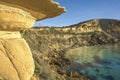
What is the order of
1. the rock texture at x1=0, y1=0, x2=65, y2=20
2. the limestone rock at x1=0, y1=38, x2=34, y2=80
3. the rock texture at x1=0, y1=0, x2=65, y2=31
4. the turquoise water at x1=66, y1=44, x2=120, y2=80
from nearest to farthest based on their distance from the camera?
the limestone rock at x1=0, y1=38, x2=34, y2=80
the rock texture at x1=0, y1=0, x2=65, y2=31
the rock texture at x1=0, y1=0, x2=65, y2=20
the turquoise water at x1=66, y1=44, x2=120, y2=80

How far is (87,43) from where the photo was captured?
396 ft

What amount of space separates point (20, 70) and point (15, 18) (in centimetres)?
86

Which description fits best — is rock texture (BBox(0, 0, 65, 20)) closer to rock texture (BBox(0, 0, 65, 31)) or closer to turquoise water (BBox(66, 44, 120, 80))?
rock texture (BBox(0, 0, 65, 31))

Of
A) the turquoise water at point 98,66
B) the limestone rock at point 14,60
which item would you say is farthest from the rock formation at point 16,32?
the turquoise water at point 98,66

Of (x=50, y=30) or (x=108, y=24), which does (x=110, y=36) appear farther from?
(x=50, y=30)

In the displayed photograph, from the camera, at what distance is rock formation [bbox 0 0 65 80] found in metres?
3.88

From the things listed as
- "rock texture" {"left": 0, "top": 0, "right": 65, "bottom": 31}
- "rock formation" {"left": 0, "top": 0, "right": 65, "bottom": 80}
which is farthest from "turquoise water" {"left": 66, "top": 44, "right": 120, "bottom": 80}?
"rock formation" {"left": 0, "top": 0, "right": 65, "bottom": 80}

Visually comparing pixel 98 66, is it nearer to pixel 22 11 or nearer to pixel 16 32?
pixel 16 32

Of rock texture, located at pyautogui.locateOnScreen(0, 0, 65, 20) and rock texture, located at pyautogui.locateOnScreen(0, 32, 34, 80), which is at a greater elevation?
rock texture, located at pyautogui.locateOnScreen(0, 0, 65, 20)

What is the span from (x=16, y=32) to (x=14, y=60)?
25.0 inches

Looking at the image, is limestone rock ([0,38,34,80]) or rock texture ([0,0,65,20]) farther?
rock texture ([0,0,65,20])

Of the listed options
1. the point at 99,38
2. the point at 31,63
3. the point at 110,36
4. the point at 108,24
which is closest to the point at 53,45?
the point at 99,38

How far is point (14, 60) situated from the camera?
409 centimetres

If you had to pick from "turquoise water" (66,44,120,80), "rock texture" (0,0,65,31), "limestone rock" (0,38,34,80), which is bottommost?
"turquoise water" (66,44,120,80)
